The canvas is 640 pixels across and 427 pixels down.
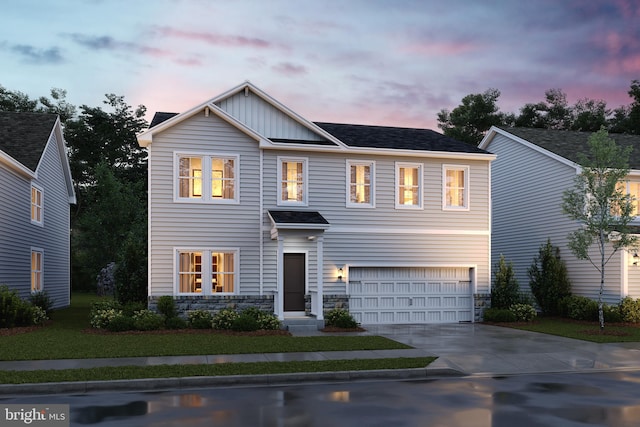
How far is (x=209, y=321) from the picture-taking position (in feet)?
67.1

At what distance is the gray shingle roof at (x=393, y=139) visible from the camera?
24047 mm

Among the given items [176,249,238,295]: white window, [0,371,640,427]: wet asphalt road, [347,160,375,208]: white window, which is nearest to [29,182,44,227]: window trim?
[176,249,238,295]: white window

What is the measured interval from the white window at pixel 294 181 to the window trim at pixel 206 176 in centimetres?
177

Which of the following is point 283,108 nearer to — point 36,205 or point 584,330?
→ point 36,205

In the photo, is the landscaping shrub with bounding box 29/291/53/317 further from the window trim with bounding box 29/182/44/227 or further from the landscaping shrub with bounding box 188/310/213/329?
the landscaping shrub with bounding box 188/310/213/329

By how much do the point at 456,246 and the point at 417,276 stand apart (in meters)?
1.99

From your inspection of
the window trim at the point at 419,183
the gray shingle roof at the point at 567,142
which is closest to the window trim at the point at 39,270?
the window trim at the point at 419,183

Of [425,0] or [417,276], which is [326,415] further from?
[425,0]

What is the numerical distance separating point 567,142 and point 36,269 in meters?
25.4

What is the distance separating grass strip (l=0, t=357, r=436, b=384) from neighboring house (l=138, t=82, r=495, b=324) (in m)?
7.79

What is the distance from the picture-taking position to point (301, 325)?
2064 centimetres

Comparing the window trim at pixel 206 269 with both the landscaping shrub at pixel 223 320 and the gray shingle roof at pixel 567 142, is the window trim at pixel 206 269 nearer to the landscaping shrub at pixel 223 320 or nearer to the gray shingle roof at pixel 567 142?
the landscaping shrub at pixel 223 320

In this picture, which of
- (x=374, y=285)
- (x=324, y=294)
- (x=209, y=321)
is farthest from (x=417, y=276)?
(x=209, y=321)

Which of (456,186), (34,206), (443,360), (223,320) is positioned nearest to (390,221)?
(456,186)
